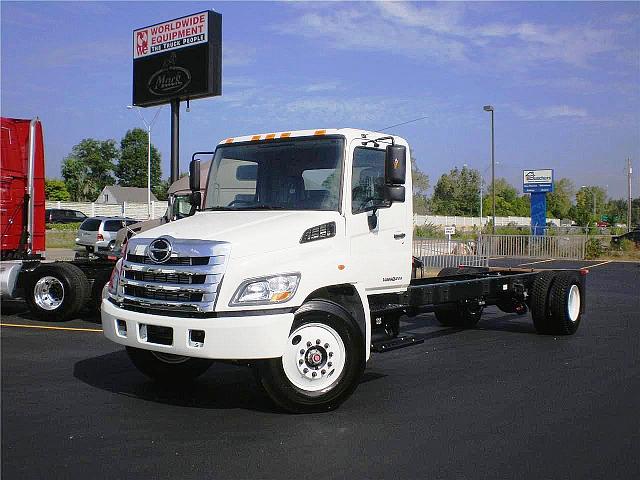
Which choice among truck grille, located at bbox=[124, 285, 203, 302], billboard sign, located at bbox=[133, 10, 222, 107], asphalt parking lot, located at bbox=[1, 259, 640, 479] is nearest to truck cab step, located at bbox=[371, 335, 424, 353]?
asphalt parking lot, located at bbox=[1, 259, 640, 479]

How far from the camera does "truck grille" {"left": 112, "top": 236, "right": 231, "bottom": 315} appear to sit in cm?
608

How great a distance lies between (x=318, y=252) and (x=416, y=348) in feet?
13.5

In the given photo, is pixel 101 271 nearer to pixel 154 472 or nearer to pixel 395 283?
pixel 395 283

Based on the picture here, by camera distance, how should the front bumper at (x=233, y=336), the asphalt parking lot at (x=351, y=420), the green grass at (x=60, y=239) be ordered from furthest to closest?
1. the green grass at (x=60, y=239)
2. the front bumper at (x=233, y=336)
3. the asphalt parking lot at (x=351, y=420)

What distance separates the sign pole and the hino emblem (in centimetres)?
1708

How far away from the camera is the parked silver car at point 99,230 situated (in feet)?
93.7

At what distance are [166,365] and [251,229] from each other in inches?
80.5

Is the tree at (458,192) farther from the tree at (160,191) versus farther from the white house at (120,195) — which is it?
the tree at (160,191)

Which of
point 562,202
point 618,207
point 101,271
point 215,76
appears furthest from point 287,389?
point 618,207

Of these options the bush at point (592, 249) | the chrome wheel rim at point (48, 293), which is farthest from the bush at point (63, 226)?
the chrome wheel rim at point (48, 293)

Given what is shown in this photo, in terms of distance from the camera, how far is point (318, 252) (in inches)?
260

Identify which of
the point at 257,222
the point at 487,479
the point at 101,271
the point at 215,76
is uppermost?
the point at 215,76

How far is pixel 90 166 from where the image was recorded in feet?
394

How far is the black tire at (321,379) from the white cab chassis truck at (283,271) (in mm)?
10
